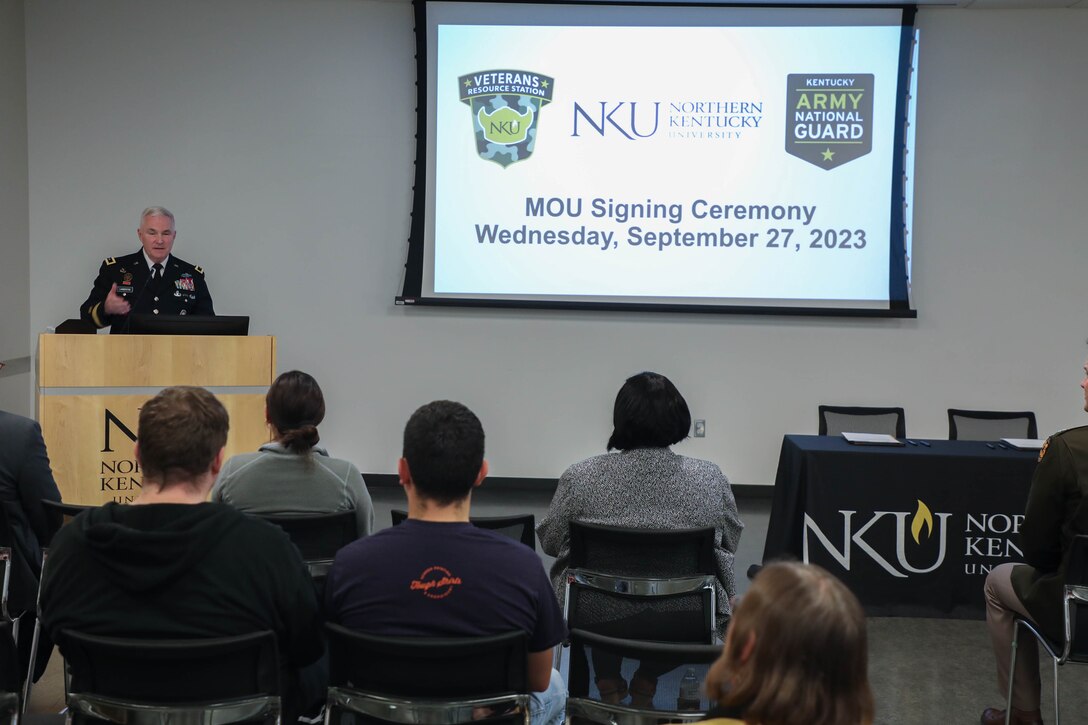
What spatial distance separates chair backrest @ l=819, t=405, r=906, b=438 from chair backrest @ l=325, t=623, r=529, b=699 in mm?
3452

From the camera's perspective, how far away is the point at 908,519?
3.89 meters

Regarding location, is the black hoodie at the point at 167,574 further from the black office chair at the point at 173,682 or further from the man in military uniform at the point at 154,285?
the man in military uniform at the point at 154,285

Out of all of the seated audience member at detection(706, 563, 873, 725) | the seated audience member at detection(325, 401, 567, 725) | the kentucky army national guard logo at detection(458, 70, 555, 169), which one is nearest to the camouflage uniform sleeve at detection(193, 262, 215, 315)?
the kentucky army national guard logo at detection(458, 70, 555, 169)

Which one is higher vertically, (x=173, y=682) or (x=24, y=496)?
(x=24, y=496)

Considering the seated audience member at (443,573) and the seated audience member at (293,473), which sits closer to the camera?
the seated audience member at (443,573)

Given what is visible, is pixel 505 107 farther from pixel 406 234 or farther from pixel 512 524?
pixel 512 524

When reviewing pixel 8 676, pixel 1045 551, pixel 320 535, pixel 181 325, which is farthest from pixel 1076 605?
pixel 181 325

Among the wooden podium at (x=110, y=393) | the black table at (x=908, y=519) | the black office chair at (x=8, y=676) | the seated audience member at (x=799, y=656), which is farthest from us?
the black table at (x=908, y=519)

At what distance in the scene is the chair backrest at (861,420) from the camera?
480cm

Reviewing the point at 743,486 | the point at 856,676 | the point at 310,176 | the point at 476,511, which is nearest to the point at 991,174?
the point at 743,486

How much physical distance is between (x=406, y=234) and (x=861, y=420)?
3024 millimetres

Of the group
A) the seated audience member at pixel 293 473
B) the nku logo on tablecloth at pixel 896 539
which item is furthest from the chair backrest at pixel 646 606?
the nku logo on tablecloth at pixel 896 539

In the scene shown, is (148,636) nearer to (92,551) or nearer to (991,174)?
(92,551)

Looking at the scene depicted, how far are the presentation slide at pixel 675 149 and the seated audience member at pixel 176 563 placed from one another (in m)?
4.25
